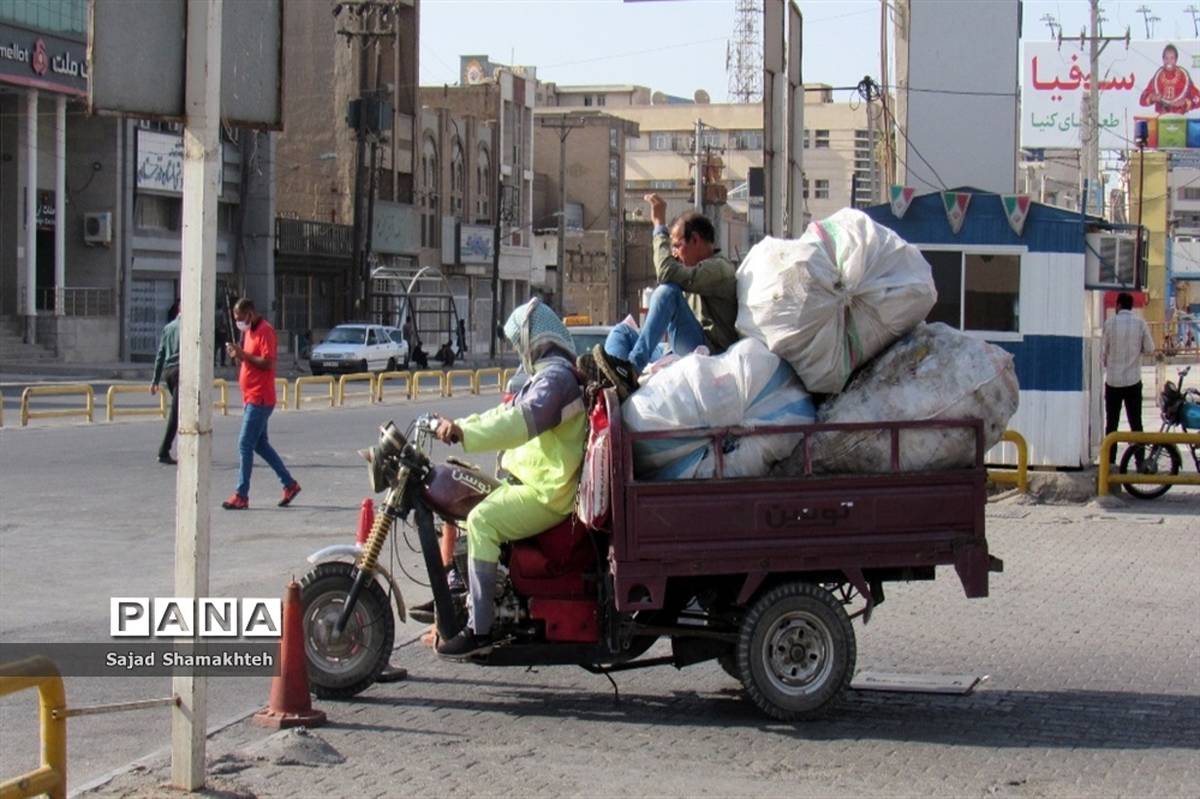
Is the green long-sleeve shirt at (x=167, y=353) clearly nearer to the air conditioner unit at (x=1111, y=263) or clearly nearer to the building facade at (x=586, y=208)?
the air conditioner unit at (x=1111, y=263)

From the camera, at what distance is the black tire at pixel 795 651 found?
24.5 feet

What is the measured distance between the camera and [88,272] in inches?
2008

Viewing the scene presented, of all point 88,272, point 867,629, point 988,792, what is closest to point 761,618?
point 988,792

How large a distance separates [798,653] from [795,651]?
0.02 metres

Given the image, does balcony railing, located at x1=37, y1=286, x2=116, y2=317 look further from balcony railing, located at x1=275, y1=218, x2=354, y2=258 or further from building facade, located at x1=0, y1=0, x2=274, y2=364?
balcony railing, located at x1=275, y1=218, x2=354, y2=258

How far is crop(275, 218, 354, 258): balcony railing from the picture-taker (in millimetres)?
60250

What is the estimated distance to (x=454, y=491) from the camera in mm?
7758

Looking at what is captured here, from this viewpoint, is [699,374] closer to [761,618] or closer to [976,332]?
[761,618]

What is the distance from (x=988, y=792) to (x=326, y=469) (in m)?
14.2

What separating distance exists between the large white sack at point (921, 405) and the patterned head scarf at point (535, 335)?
1.21 metres

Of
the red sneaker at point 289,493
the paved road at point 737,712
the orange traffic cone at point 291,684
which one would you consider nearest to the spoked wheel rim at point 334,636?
the paved road at point 737,712

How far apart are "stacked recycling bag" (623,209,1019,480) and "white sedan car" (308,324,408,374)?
4166 cm

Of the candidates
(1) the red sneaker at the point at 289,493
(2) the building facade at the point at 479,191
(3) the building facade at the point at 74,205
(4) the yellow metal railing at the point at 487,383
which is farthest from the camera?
(2) the building facade at the point at 479,191

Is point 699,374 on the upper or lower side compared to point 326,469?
upper
